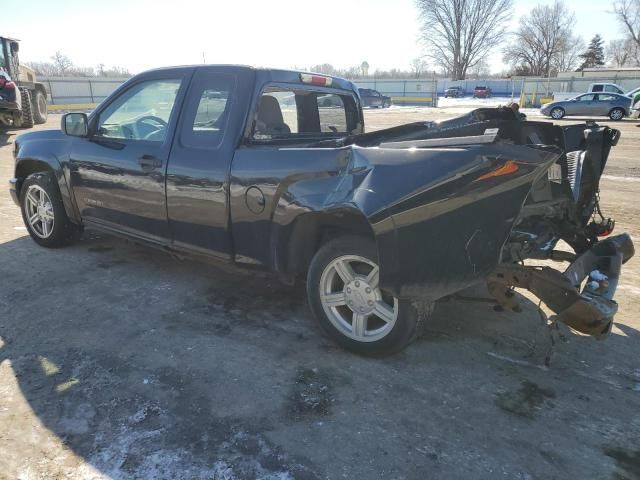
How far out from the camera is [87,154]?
441 cm

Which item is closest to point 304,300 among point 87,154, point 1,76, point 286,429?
point 286,429

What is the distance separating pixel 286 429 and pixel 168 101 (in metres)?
2.75

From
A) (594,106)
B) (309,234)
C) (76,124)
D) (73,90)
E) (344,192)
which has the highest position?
(73,90)

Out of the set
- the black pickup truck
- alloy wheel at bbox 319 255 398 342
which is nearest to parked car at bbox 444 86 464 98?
the black pickup truck

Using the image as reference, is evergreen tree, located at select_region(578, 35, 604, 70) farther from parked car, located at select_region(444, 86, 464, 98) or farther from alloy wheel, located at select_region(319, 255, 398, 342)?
alloy wheel, located at select_region(319, 255, 398, 342)

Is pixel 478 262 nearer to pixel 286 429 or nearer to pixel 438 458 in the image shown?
pixel 438 458

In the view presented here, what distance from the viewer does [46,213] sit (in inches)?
200

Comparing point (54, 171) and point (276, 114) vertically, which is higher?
point (276, 114)

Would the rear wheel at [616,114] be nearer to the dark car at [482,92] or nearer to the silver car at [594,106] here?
the silver car at [594,106]

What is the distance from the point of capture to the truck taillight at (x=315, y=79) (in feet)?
13.1

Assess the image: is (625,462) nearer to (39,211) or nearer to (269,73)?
(269,73)

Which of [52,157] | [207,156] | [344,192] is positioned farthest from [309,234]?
[52,157]

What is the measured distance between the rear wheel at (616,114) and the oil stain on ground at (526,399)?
27075mm

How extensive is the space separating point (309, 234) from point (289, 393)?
3.41 ft
